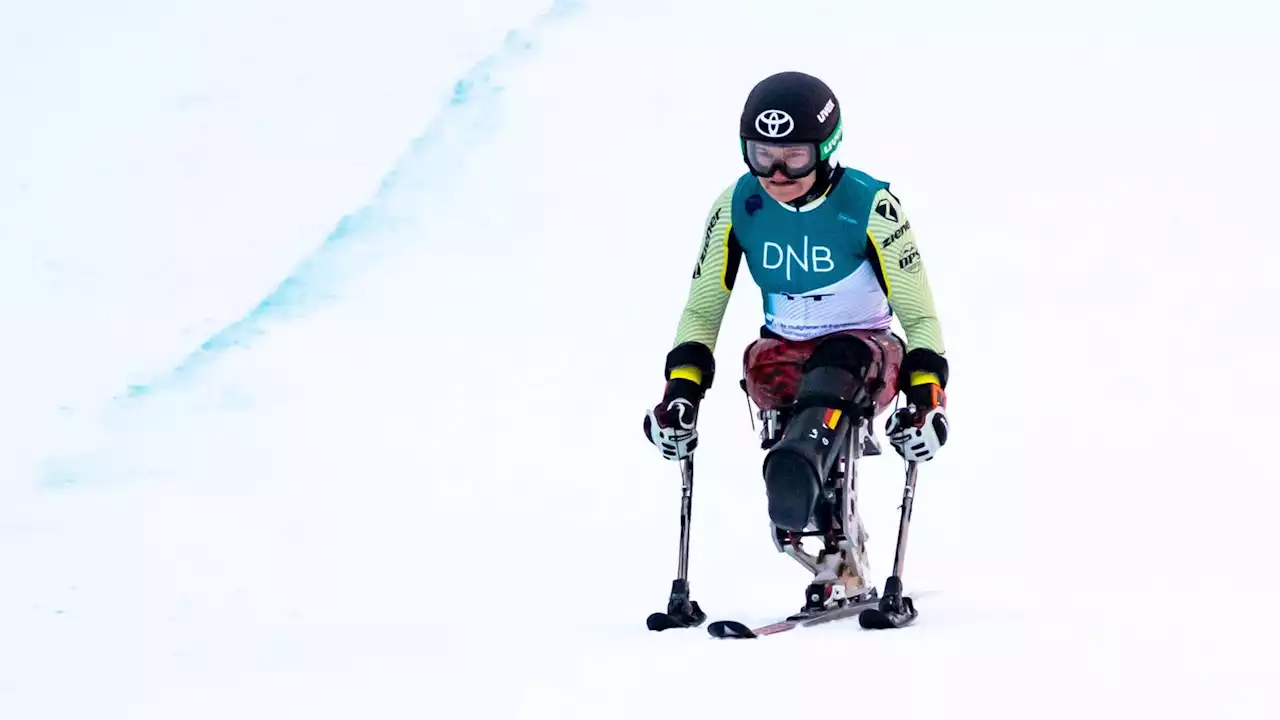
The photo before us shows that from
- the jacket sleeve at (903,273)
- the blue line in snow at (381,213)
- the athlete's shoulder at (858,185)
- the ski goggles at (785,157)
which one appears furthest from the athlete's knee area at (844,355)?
the blue line in snow at (381,213)

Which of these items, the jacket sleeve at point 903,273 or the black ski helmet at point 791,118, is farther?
the jacket sleeve at point 903,273

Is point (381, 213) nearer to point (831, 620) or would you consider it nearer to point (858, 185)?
point (858, 185)

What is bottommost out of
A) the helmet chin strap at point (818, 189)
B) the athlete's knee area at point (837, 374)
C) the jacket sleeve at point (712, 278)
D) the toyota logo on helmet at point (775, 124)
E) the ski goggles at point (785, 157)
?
the athlete's knee area at point (837, 374)

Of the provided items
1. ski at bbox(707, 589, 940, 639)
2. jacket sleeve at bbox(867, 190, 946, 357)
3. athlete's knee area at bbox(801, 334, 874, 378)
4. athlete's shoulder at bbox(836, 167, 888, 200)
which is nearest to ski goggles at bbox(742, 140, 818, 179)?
athlete's shoulder at bbox(836, 167, 888, 200)

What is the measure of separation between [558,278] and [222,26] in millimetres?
3244

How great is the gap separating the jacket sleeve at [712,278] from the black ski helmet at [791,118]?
0.34 meters

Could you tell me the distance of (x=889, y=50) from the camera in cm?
1524

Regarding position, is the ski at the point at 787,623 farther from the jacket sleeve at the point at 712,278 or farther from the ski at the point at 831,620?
the jacket sleeve at the point at 712,278

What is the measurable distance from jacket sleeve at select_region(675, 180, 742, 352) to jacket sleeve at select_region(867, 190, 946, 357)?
0.57 metres

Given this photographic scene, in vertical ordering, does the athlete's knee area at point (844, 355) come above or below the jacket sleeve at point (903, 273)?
below

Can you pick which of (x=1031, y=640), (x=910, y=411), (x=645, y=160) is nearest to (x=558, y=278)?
(x=645, y=160)

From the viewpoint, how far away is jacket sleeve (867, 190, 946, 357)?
22.3ft

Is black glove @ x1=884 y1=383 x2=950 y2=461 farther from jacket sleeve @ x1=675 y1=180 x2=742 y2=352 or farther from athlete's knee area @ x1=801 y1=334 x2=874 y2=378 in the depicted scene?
jacket sleeve @ x1=675 y1=180 x2=742 y2=352

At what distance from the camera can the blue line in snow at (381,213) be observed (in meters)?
12.7
